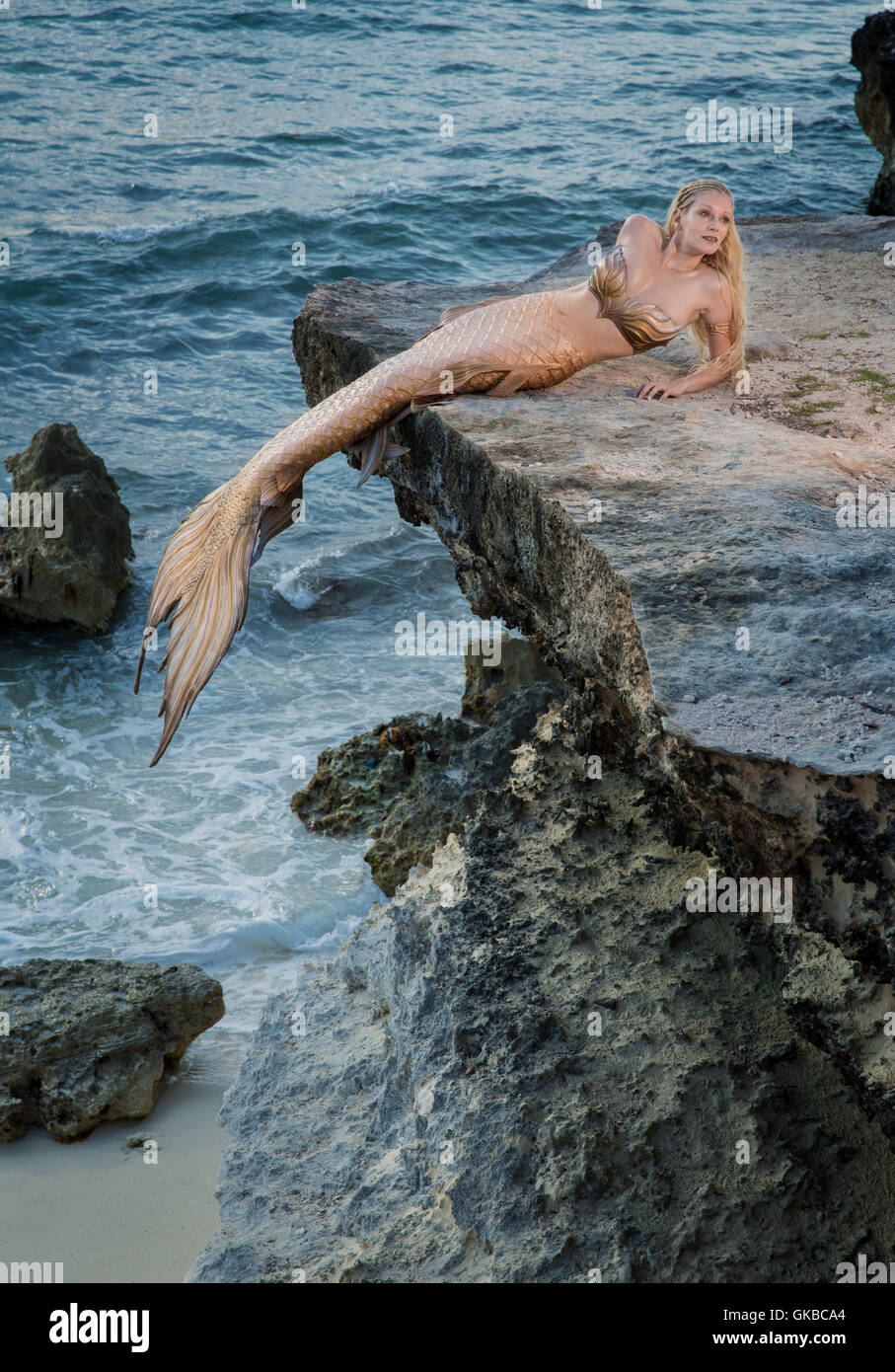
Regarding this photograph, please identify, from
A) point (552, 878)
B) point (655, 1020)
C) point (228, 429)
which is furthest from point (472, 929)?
point (228, 429)

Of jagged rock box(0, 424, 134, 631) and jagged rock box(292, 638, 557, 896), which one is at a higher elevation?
jagged rock box(0, 424, 134, 631)

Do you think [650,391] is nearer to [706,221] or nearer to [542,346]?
[542,346]

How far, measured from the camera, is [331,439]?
12.9 feet

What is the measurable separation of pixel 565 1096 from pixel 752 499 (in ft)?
5.32

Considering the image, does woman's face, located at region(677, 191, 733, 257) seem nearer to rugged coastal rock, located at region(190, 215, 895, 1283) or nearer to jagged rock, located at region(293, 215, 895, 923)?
jagged rock, located at region(293, 215, 895, 923)

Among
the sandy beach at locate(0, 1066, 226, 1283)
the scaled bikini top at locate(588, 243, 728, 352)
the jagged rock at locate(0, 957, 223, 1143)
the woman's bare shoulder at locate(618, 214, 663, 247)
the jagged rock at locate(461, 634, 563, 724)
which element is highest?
the woman's bare shoulder at locate(618, 214, 663, 247)

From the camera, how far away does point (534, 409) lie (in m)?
3.94

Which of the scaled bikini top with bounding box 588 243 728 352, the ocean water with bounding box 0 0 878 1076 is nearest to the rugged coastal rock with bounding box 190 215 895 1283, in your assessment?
the scaled bikini top with bounding box 588 243 728 352

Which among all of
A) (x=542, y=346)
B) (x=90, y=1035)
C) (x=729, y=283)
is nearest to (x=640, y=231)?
(x=729, y=283)

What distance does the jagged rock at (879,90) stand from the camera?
9312mm

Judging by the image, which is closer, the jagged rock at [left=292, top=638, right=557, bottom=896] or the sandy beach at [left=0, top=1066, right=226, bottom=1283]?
the sandy beach at [left=0, top=1066, right=226, bottom=1283]

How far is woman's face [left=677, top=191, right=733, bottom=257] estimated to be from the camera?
407 cm
